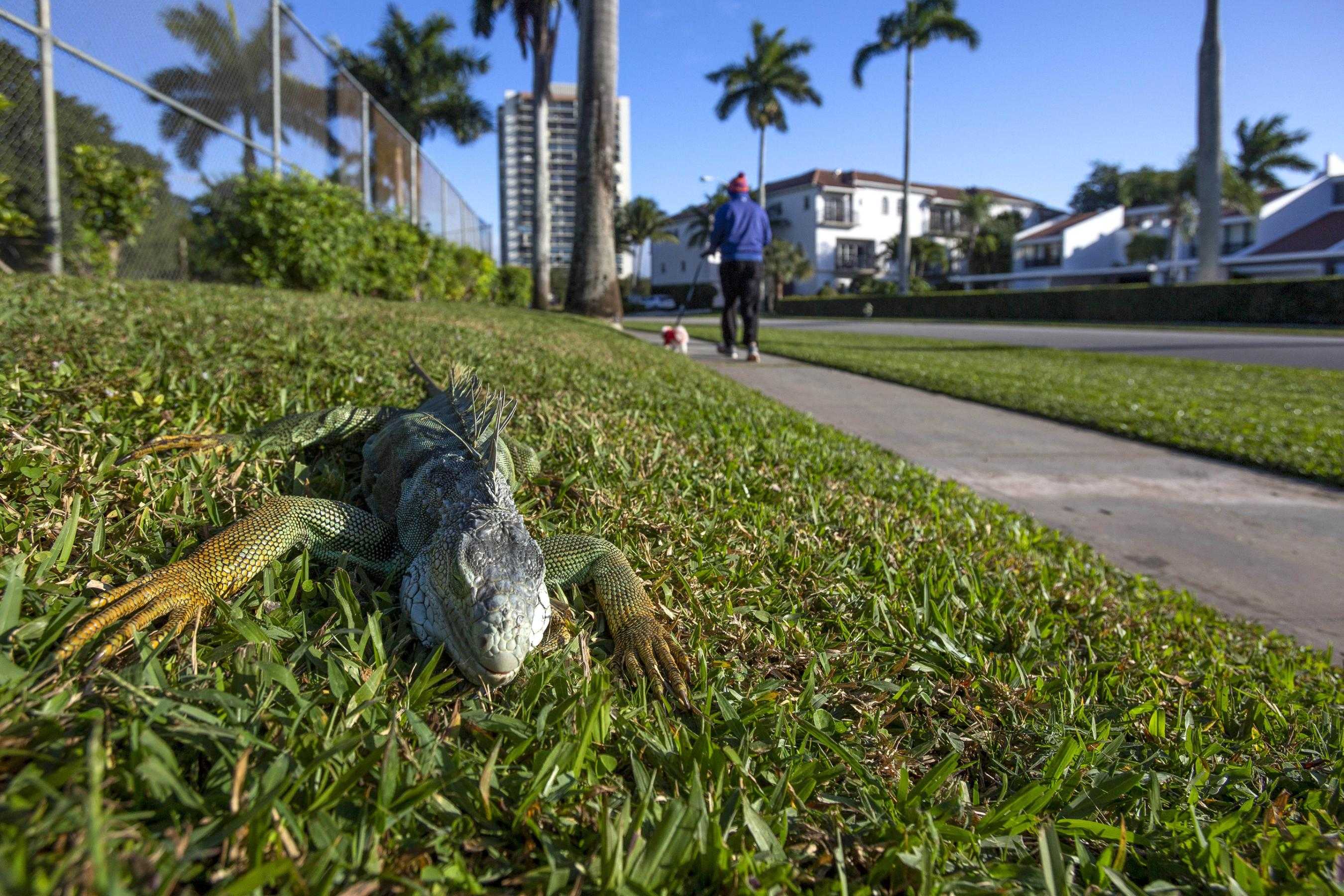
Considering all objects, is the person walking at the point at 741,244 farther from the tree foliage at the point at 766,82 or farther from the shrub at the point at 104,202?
the tree foliage at the point at 766,82

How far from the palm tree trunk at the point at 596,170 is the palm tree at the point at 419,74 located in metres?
31.6

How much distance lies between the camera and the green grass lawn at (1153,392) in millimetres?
5910

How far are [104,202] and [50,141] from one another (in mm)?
1272

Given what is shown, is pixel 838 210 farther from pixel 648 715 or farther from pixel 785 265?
pixel 648 715

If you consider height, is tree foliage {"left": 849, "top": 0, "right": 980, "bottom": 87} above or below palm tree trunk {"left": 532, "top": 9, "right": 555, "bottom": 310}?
above

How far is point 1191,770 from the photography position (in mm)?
1711

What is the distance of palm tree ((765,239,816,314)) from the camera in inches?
2454

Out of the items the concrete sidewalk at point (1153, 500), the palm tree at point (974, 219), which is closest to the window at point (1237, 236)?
the palm tree at point (974, 219)

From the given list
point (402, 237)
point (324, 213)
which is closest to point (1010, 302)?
point (402, 237)

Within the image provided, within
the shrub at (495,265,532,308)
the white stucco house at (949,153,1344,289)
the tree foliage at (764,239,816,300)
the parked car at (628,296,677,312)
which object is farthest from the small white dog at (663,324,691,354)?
the white stucco house at (949,153,1344,289)

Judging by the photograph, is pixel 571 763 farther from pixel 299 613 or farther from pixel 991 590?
pixel 991 590

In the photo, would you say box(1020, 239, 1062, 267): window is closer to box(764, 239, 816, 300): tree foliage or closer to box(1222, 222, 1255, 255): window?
box(1222, 222, 1255, 255): window

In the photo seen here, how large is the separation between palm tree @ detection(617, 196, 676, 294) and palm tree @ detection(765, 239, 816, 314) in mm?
18613

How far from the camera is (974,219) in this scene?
72812 mm
